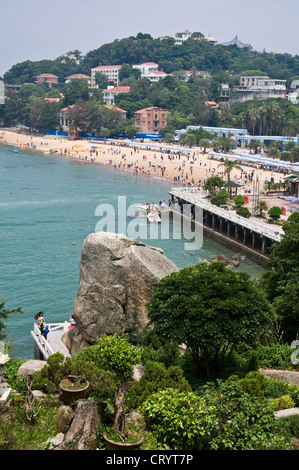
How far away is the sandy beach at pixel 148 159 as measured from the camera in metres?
77.8

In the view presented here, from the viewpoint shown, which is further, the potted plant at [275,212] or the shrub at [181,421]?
the potted plant at [275,212]

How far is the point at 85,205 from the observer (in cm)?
6322

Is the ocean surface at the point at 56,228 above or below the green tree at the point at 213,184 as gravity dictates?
below

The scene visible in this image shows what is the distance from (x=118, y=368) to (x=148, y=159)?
86.5m

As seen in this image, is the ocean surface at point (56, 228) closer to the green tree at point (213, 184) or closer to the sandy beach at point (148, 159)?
the sandy beach at point (148, 159)

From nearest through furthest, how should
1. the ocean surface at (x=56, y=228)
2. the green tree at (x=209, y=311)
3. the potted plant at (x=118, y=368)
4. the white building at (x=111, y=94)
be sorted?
1. the potted plant at (x=118, y=368)
2. the green tree at (x=209, y=311)
3. the ocean surface at (x=56, y=228)
4. the white building at (x=111, y=94)

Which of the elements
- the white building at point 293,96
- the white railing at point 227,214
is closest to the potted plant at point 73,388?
the white railing at point 227,214

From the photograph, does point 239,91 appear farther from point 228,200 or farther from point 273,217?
point 273,217

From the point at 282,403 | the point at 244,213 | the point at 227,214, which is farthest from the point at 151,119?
the point at 282,403

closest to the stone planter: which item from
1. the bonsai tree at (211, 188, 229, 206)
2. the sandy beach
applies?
the bonsai tree at (211, 188, 229, 206)

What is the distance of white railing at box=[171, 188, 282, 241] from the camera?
39344 mm

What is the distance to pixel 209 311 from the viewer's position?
15.3 metres

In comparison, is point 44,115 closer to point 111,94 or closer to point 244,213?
point 111,94

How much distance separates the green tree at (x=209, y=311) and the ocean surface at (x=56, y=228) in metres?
10.5
